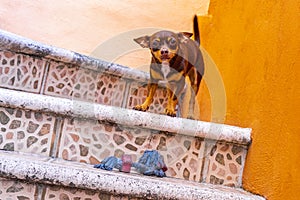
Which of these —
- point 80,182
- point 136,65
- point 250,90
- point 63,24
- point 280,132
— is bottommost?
point 80,182

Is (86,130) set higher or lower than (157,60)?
lower

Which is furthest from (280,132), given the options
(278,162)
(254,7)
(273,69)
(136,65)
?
(136,65)

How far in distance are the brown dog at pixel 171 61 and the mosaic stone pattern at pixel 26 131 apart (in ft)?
1.14

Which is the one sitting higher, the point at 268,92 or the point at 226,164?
the point at 268,92

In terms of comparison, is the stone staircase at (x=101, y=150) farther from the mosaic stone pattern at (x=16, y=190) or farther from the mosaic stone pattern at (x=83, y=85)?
the mosaic stone pattern at (x=83, y=85)

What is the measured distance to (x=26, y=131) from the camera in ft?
2.95

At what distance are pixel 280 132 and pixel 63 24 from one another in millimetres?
1424

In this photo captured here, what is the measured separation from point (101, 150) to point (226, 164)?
13.3 inches

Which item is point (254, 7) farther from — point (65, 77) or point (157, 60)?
point (65, 77)

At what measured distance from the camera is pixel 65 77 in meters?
1.43

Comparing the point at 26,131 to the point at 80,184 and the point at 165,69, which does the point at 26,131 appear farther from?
the point at 165,69

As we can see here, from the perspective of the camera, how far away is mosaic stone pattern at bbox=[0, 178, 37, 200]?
743 mm

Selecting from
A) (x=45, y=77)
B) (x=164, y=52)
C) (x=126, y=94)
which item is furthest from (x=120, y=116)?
(x=126, y=94)

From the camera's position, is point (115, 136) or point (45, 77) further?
point (45, 77)
